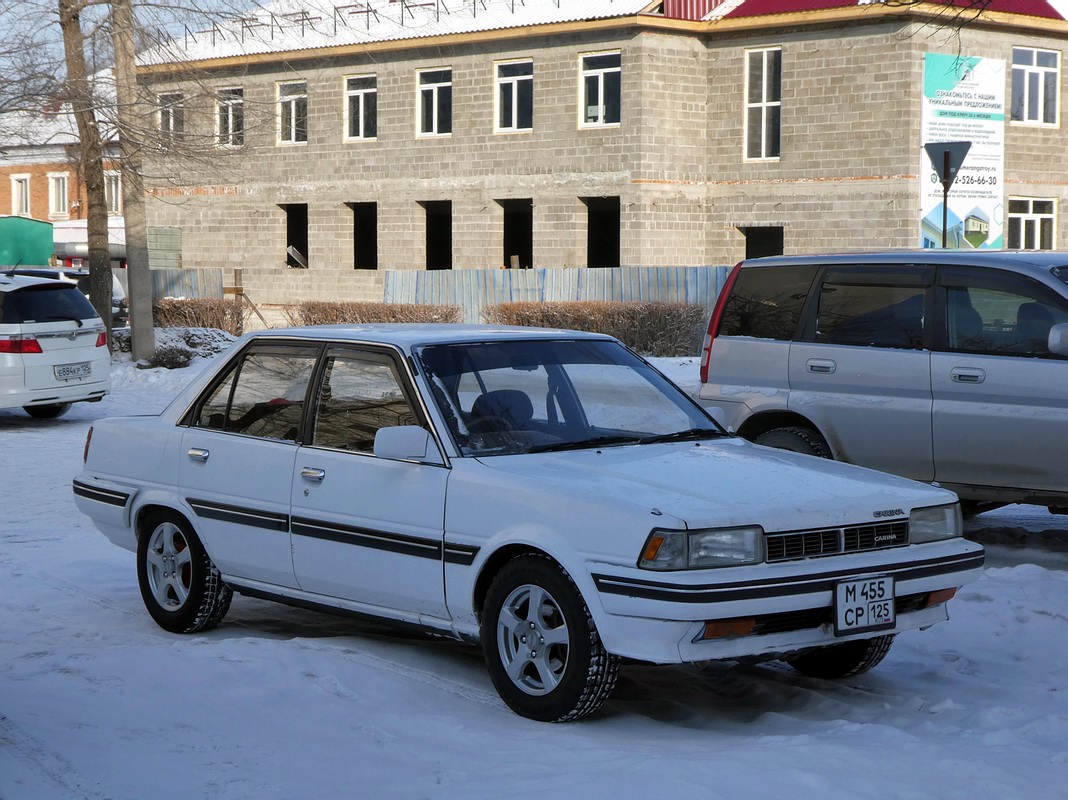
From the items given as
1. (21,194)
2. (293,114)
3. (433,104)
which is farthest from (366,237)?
(21,194)

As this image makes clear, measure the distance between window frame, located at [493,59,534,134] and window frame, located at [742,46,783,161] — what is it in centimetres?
532

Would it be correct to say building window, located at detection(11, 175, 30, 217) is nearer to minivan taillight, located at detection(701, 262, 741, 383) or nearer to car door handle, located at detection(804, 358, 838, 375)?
minivan taillight, located at detection(701, 262, 741, 383)

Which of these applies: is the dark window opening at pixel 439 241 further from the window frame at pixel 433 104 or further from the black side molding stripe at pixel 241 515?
the black side molding stripe at pixel 241 515

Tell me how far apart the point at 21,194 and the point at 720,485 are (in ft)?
182

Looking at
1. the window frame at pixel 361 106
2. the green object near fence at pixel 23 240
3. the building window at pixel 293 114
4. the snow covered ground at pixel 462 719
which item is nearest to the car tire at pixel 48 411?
the snow covered ground at pixel 462 719

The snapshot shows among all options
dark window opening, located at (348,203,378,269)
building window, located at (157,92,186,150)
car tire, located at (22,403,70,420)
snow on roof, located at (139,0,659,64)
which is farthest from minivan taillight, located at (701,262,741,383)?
dark window opening, located at (348,203,378,269)

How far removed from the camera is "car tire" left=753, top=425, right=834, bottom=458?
9.71 m

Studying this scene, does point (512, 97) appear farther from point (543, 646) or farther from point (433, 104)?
point (543, 646)

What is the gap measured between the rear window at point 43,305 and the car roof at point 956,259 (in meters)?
9.87

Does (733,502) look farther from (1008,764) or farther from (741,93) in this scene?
(741,93)

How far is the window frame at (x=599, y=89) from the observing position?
35.5m

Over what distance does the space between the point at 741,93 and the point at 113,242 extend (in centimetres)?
2648

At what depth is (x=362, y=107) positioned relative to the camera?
40.5m

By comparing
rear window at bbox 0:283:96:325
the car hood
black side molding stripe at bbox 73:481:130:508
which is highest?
rear window at bbox 0:283:96:325
